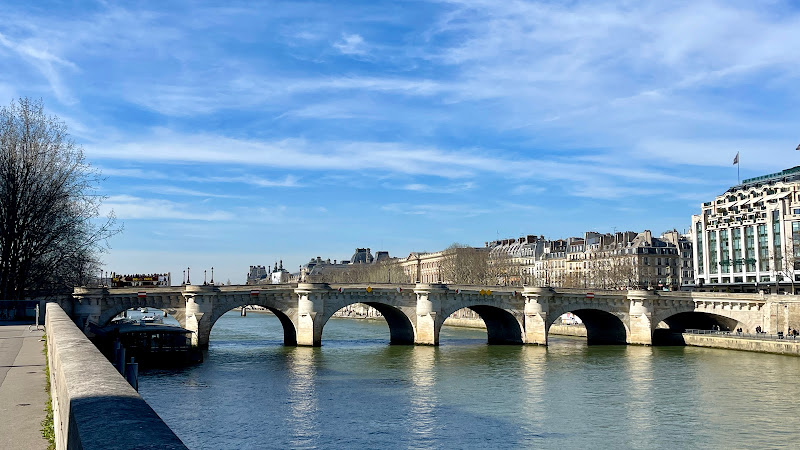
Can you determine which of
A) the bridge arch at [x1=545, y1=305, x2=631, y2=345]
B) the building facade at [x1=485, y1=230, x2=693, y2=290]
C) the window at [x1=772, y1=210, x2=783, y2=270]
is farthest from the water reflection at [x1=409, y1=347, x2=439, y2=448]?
the building facade at [x1=485, y1=230, x2=693, y2=290]

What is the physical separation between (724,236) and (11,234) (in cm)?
6924

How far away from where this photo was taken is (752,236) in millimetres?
77000

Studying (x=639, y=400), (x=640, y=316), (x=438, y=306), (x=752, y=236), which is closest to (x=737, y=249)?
(x=752, y=236)

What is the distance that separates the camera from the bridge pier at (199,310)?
49.1m

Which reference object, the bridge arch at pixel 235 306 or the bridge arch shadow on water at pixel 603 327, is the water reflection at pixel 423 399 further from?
the bridge arch shadow on water at pixel 603 327

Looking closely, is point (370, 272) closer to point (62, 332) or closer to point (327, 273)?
point (327, 273)

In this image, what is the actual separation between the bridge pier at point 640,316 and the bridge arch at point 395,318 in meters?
16.4

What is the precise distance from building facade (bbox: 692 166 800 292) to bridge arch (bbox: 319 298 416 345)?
107 ft

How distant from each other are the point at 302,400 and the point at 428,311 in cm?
2611

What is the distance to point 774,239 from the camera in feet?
241

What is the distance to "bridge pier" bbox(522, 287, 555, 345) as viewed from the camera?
183 feet

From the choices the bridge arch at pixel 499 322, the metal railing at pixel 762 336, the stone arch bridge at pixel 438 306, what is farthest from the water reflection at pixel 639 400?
the bridge arch at pixel 499 322

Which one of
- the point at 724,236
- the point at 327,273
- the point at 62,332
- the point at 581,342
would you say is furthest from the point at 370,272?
the point at 62,332

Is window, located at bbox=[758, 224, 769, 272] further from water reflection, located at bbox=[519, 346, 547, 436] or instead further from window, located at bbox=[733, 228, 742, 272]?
water reflection, located at bbox=[519, 346, 547, 436]
